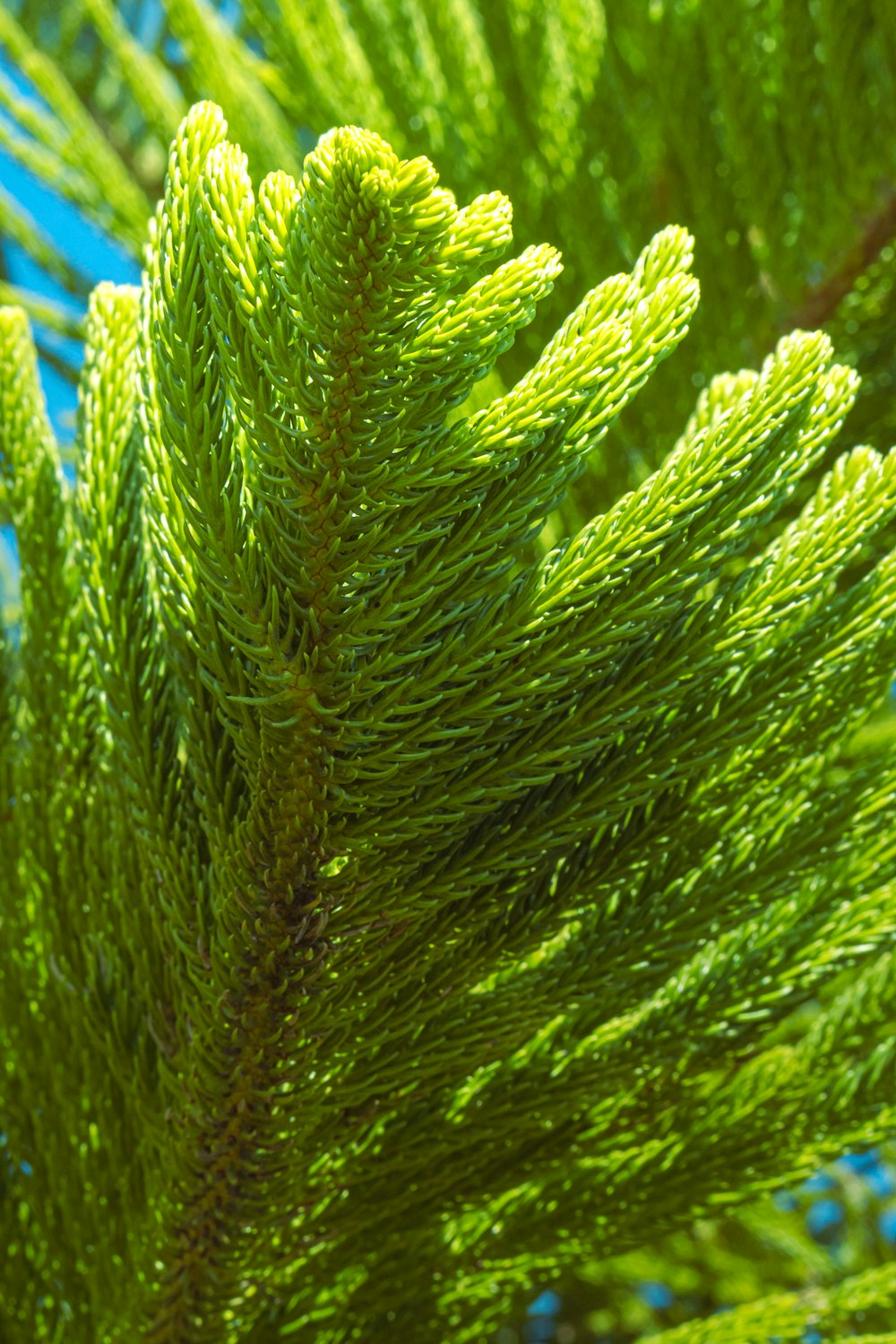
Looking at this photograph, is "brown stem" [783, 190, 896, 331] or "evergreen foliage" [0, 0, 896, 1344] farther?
"brown stem" [783, 190, 896, 331]

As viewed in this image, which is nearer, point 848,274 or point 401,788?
point 401,788

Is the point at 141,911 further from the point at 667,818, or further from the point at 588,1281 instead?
the point at 588,1281

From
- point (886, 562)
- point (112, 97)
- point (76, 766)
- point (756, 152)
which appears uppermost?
point (112, 97)

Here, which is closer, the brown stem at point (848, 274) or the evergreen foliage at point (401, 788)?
the evergreen foliage at point (401, 788)

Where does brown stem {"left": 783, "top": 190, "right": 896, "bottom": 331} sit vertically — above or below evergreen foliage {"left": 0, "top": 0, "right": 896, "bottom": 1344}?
above

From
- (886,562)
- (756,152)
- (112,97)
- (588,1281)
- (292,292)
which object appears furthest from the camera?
(112,97)

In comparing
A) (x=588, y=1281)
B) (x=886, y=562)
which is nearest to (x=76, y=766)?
(x=886, y=562)

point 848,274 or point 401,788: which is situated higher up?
point 848,274

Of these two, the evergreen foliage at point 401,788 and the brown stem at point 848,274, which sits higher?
the brown stem at point 848,274
